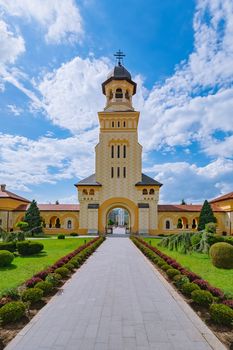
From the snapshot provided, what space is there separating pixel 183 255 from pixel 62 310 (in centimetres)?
1451

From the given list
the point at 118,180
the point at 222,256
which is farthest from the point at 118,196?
the point at 222,256

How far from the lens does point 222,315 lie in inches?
263

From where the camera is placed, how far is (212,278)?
41.5ft

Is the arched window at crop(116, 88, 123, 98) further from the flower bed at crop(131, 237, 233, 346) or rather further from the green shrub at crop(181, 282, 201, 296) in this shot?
the green shrub at crop(181, 282, 201, 296)

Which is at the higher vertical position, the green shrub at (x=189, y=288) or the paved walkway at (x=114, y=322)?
the green shrub at (x=189, y=288)

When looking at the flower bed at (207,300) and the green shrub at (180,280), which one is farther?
the green shrub at (180,280)

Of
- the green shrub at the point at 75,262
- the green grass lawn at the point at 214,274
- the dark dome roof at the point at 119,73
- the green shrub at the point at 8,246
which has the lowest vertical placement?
the green grass lawn at the point at 214,274

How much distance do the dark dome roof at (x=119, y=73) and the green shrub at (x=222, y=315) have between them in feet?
137

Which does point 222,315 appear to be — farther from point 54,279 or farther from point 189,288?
point 54,279

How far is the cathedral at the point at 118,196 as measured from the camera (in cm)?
4119

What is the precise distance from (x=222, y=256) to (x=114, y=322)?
10.2m

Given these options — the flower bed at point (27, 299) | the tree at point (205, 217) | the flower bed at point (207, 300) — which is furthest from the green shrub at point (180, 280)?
the tree at point (205, 217)

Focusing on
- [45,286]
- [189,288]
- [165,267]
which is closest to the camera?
[189,288]

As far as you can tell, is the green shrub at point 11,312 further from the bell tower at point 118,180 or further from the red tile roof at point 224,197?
the red tile roof at point 224,197
